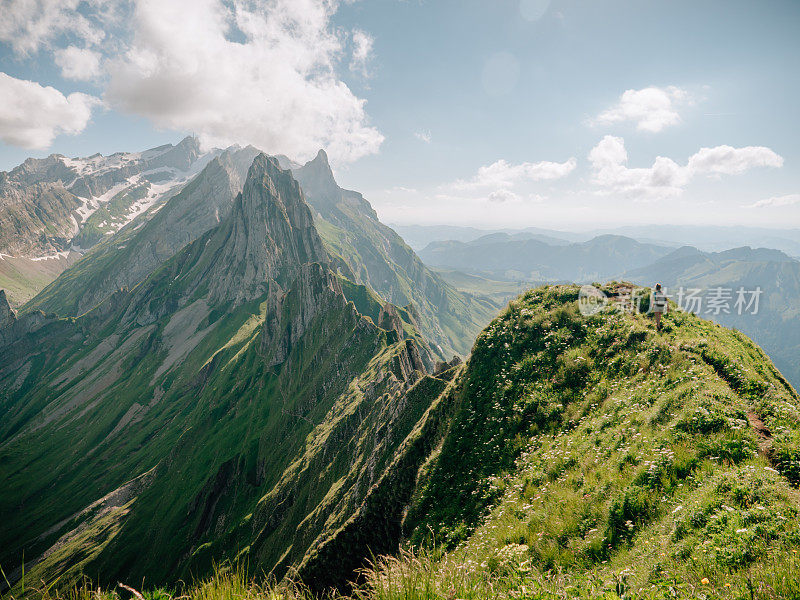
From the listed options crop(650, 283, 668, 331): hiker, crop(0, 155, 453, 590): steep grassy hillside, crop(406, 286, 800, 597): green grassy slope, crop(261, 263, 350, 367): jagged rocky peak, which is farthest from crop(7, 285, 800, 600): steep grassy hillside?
crop(261, 263, 350, 367): jagged rocky peak

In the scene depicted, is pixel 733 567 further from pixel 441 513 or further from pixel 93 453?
pixel 93 453

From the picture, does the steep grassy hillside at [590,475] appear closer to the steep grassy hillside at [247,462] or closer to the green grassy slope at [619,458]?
the green grassy slope at [619,458]

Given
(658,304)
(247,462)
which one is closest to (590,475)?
(658,304)

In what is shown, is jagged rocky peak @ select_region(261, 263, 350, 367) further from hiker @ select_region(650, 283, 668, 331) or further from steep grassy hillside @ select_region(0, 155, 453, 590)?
hiker @ select_region(650, 283, 668, 331)

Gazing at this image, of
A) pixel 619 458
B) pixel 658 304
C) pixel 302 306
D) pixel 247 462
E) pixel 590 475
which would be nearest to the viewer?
pixel 619 458

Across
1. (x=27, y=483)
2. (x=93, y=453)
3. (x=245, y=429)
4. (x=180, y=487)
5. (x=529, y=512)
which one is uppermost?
(x=529, y=512)

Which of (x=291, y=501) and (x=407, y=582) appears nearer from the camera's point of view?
(x=407, y=582)

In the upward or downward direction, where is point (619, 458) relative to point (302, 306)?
upward

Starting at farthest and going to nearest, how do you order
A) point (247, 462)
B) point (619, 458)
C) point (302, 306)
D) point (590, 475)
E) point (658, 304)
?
point (302, 306) → point (247, 462) → point (658, 304) → point (590, 475) → point (619, 458)

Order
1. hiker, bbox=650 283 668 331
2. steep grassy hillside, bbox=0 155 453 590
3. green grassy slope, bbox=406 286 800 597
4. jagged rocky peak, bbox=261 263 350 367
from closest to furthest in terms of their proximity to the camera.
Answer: green grassy slope, bbox=406 286 800 597 → hiker, bbox=650 283 668 331 → steep grassy hillside, bbox=0 155 453 590 → jagged rocky peak, bbox=261 263 350 367

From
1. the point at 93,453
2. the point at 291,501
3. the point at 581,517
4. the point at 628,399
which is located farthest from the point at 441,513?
the point at 93,453

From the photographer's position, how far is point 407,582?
301 inches

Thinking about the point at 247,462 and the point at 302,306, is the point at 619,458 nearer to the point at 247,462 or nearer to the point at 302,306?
the point at 247,462

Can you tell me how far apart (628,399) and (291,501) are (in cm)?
7393
